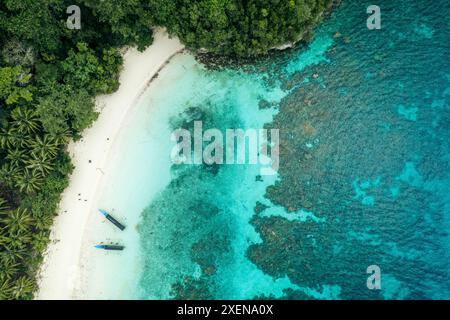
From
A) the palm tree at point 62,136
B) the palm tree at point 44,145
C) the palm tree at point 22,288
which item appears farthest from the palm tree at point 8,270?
the palm tree at point 62,136

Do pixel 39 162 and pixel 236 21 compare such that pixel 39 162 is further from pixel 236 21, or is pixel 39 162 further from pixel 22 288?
pixel 236 21

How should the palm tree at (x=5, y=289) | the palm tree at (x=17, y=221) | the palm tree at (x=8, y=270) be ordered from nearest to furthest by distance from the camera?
1. the palm tree at (x=5, y=289)
2. the palm tree at (x=8, y=270)
3. the palm tree at (x=17, y=221)

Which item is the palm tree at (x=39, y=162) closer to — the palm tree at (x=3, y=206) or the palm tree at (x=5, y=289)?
the palm tree at (x=3, y=206)

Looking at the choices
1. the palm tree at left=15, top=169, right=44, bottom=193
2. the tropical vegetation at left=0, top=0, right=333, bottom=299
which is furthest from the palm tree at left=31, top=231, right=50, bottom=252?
the palm tree at left=15, top=169, right=44, bottom=193

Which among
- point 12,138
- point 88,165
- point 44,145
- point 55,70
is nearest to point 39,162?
point 44,145

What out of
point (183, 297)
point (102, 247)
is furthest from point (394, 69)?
point (102, 247)

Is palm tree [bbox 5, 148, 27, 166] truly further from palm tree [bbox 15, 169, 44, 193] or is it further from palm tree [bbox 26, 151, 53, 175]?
palm tree [bbox 15, 169, 44, 193]
